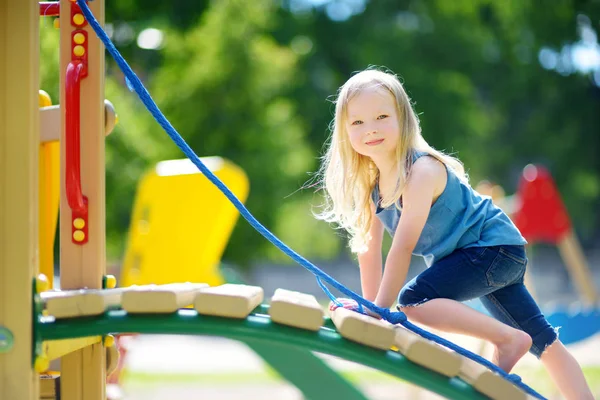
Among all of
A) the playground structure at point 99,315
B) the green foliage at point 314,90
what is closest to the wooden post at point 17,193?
the playground structure at point 99,315

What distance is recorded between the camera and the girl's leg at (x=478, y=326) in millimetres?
2496

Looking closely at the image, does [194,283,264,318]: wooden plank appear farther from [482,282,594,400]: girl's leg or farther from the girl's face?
[482,282,594,400]: girl's leg

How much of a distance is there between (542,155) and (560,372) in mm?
21532

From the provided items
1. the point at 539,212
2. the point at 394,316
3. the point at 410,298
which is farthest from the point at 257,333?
the point at 539,212

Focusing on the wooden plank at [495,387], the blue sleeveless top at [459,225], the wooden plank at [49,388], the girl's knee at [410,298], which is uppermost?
the blue sleeveless top at [459,225]

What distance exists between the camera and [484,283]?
264 centimetres

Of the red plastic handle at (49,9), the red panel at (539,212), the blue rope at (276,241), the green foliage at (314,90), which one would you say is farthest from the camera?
the green foliage at (314,90)

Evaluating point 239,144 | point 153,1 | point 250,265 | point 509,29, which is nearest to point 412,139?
point 239,144

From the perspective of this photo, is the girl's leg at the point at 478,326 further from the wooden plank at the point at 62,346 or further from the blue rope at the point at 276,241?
the wooden plank at the point at 62,346

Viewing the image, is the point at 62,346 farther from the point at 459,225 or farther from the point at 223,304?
the point at 459,225

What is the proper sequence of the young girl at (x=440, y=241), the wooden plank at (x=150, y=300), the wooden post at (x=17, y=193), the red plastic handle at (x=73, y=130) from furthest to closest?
1. the red plastic handle at (x=73, y=130)
2. the young girl at (x=440, y=241)
3. the wooden plank at (x=150, y=300)
4. the wooden post at (x=17, y=193)

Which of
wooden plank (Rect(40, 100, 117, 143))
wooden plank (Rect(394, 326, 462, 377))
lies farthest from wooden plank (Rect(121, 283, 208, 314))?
wooden plank (Rect(40, 100, 117, 143))

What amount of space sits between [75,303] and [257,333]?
0.54 metres

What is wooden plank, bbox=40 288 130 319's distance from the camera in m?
2.28
